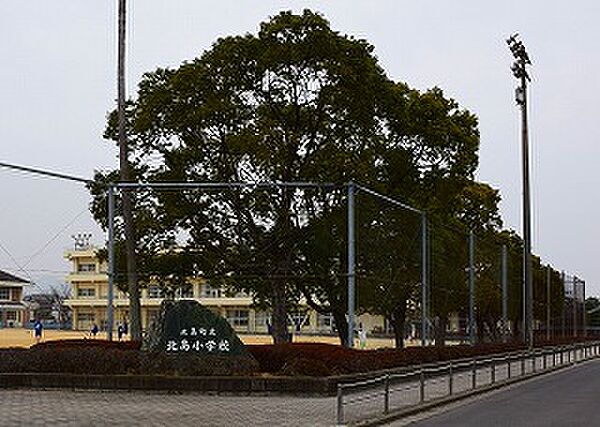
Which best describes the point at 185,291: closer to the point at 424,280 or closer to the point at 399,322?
the point at 424,280

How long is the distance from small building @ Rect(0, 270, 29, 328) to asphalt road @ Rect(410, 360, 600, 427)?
1270cm

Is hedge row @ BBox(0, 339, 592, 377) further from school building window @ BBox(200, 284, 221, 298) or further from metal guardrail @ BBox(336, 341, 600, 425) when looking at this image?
school building window @ BBox(200, 284, 221, 298)

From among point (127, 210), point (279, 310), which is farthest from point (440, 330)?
point (127, 210)

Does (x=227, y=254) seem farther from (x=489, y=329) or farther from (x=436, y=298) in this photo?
(x=489, y=329)

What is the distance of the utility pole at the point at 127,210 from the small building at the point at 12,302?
10.9ft

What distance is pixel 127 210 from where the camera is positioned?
35.5 meters

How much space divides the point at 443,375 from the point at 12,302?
502 inches

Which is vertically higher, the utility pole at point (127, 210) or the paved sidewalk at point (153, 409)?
the utility pole at point (127, 210)

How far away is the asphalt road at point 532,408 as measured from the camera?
1944cm

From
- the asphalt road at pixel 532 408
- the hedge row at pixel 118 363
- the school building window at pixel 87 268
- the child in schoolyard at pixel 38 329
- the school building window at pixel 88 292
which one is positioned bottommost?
the asphalt road at pixel 532 408

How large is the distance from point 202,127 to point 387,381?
71.5 feet

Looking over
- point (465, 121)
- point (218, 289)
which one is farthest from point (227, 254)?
point (465, 121)

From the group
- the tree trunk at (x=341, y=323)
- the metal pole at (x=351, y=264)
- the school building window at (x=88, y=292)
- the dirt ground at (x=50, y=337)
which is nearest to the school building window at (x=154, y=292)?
the dirt ground at (x=50, y=337)

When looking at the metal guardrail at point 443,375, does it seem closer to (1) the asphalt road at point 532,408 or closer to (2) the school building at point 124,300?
(1) the asphalt road at point 532,408
